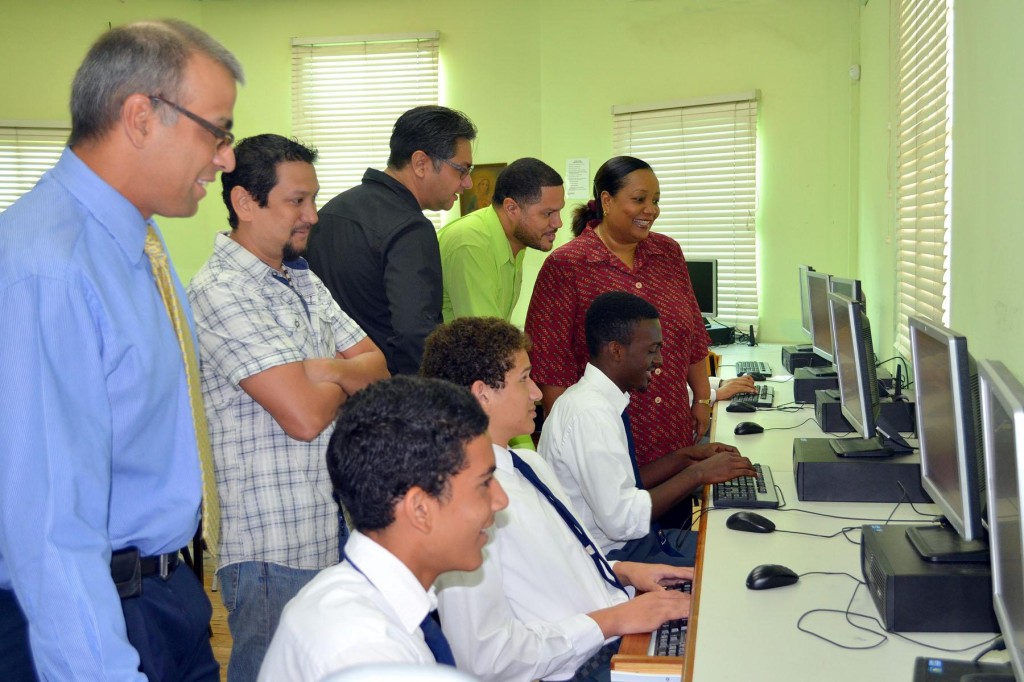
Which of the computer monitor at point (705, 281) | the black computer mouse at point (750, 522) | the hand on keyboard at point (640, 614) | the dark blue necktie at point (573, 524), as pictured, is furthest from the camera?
the computer monitor at point (705, 281)

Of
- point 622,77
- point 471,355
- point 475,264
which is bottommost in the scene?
point 471,355

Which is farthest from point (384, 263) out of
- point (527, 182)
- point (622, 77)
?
point (622, 77)

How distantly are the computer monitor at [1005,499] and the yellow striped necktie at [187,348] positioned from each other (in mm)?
1093

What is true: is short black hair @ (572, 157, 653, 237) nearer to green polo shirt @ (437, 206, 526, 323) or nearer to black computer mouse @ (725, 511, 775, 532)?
green polo shirt @ (437, 206, 526, 323)

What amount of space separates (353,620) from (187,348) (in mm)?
552

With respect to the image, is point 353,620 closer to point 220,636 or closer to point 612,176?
point 612,176

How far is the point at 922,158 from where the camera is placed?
143 inches

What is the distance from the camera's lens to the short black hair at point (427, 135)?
2773 mm

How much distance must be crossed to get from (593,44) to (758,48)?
3.50ft

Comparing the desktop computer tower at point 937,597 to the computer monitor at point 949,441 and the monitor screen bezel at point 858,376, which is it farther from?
the monitor screen bezel at point 858,376

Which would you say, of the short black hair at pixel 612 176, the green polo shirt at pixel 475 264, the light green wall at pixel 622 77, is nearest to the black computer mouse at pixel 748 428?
the short black hair at pixel 612 176

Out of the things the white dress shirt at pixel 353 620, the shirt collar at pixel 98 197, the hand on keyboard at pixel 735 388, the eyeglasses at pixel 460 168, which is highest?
the eyeglasses at pixel 460 168

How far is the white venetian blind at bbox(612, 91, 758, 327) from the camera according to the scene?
19.4ft

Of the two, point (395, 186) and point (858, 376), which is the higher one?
point (395, 186)
